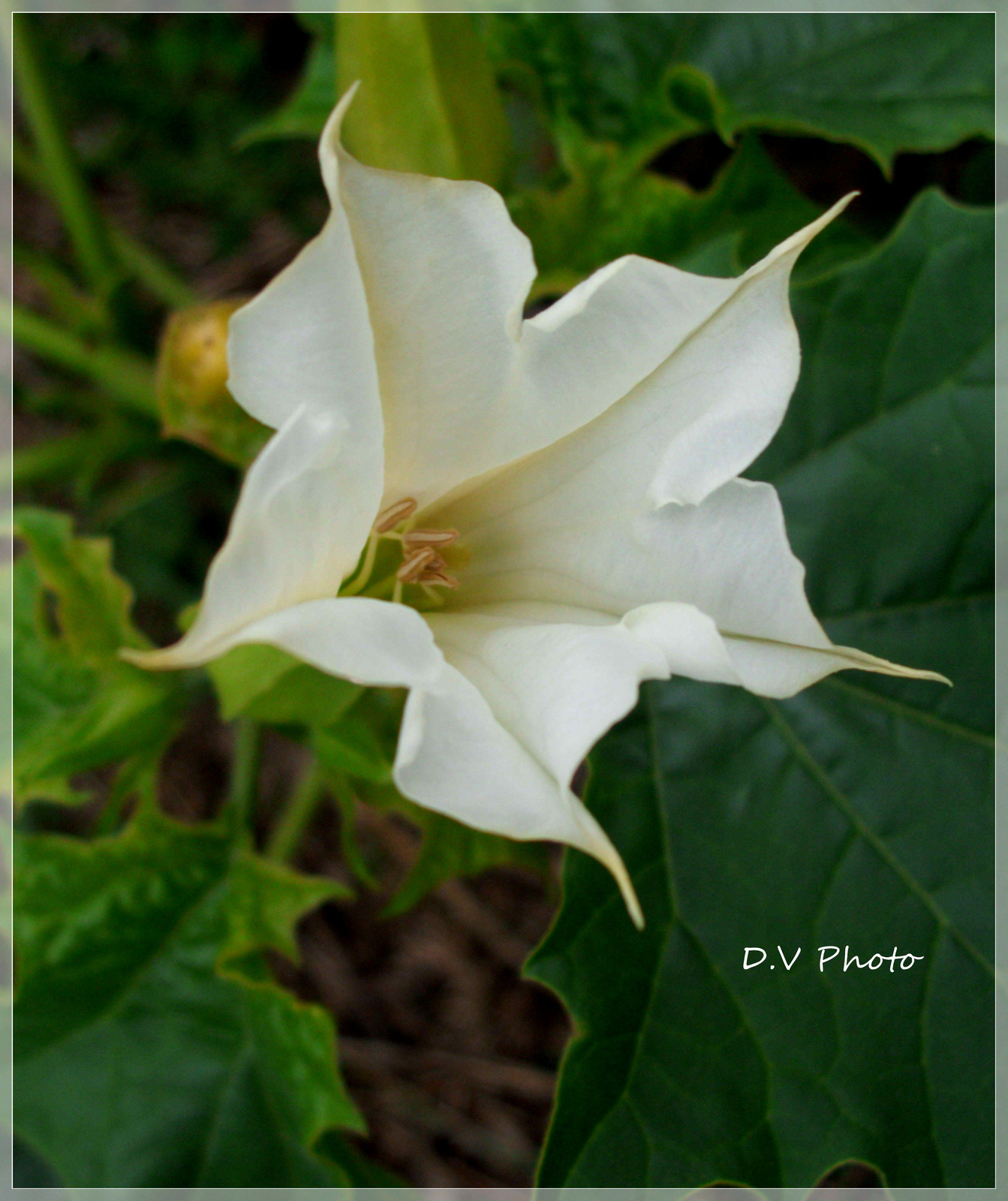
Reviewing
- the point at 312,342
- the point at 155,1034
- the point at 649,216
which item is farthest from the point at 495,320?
the point at 155,1034

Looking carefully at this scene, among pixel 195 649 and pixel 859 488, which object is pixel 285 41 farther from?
pixel 195 649

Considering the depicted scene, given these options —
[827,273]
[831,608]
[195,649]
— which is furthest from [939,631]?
[195,649]

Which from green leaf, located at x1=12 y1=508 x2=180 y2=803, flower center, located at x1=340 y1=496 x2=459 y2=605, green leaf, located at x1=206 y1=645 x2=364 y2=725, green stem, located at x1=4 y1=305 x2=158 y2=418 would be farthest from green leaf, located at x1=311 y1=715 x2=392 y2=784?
green stem, located at x1=4 y1=305 x2=158 y2=418

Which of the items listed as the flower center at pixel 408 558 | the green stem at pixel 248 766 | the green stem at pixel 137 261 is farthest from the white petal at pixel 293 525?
the green stem at pixel 137 261

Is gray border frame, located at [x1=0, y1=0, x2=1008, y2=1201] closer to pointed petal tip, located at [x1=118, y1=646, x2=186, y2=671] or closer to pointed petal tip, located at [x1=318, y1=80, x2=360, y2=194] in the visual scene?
pointed petal tip, located at [x1=318, y1=80, x2=360, y2=194]

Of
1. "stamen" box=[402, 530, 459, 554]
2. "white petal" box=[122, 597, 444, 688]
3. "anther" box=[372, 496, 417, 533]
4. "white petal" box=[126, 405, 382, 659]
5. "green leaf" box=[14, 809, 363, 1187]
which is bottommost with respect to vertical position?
"green leaf" box=[14, 809, 363, 1187]

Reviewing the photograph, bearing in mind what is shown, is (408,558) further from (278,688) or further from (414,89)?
(414,89)

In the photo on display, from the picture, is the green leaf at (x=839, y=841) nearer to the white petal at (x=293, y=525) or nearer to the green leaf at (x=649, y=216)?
the green leaf at (x=649, y=216)
